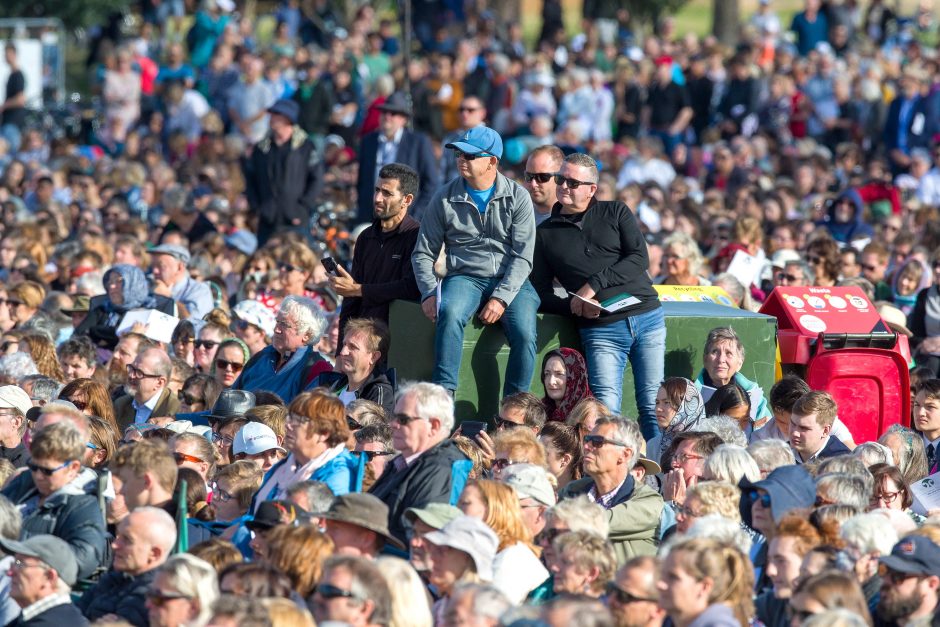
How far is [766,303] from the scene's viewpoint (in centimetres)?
1108

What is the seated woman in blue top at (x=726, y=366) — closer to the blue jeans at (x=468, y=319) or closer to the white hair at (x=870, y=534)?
the blue jeans at (x=468, y=319)

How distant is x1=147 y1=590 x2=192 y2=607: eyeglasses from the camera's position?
19.8ft

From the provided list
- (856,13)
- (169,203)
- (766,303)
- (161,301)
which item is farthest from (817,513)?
(856,13)

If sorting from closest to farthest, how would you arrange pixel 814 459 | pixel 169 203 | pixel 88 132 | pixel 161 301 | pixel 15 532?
pixel 15 532 < pixel 814 459 < pixel 161 301 < pixel 169 203 < pixel 88 132

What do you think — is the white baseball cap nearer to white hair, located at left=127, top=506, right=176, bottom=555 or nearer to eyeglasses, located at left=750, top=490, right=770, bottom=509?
white hair, located at left=127, top=506, right=176, bottom=555

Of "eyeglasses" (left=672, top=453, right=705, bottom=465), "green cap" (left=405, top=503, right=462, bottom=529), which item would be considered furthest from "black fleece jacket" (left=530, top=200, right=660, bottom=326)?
"green cap" (left=405, top=503, right=462, bottom=529)

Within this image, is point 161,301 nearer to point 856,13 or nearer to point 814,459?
point 814,459

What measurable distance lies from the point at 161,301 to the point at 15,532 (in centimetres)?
581

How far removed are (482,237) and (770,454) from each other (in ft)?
7.87

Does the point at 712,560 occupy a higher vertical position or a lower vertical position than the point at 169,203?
higher

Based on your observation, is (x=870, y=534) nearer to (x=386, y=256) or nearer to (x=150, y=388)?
(x=386, y=256)

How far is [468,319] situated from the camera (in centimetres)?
965

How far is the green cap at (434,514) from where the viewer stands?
653 cm

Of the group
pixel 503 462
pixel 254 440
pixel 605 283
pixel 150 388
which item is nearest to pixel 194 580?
pixel 503 462
